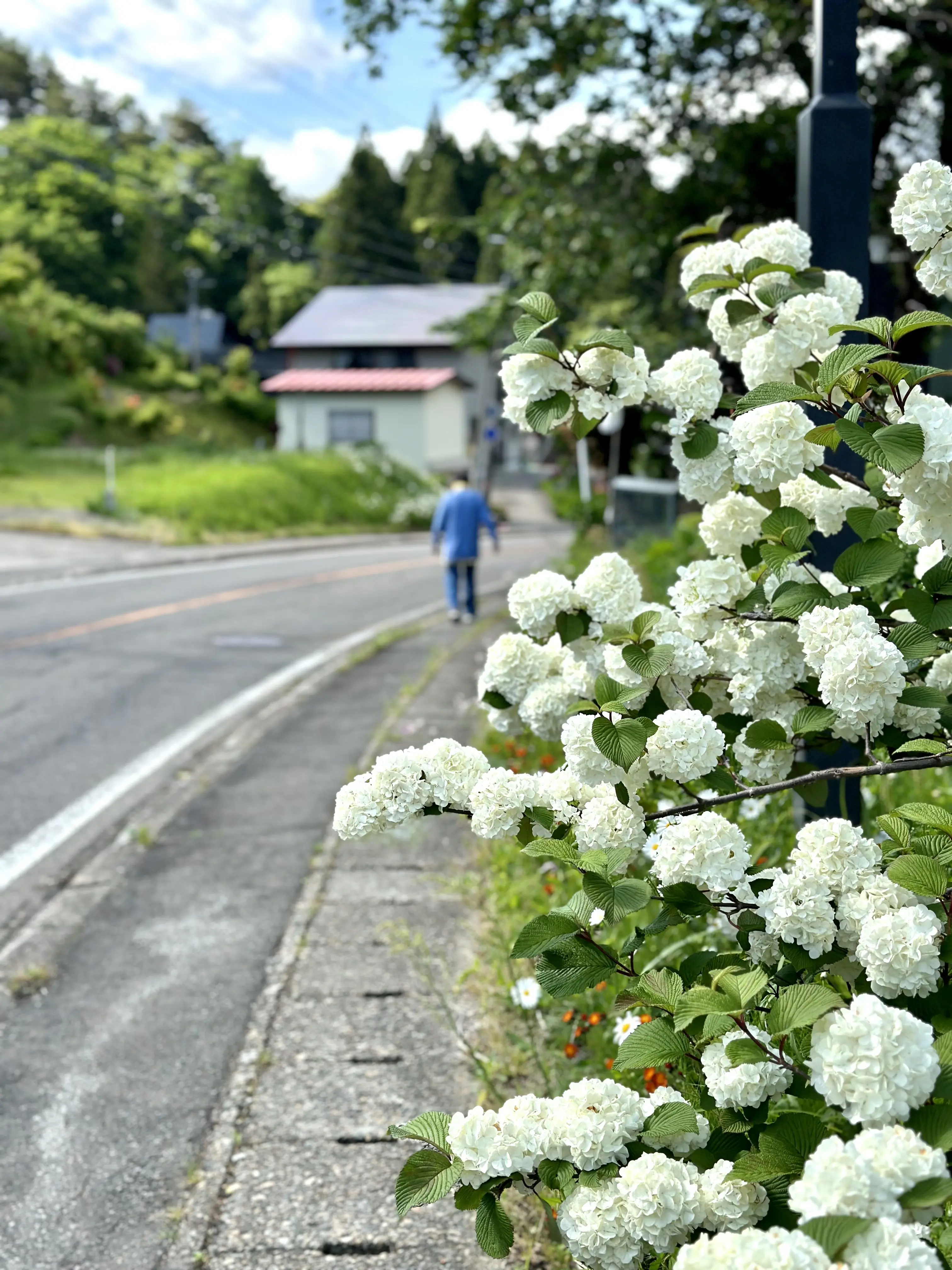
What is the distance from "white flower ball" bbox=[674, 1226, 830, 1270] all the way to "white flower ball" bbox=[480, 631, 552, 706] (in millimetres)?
1216

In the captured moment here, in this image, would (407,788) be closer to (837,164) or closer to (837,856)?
(837,856)

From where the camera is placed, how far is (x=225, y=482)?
98.6 feet

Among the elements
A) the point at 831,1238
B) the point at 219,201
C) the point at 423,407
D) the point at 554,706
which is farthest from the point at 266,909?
the point at 219,201

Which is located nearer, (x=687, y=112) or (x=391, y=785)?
(x=391, y=785)

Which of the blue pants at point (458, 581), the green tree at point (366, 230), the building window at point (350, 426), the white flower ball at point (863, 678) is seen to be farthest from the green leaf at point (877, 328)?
the green tree at point (366, 230)

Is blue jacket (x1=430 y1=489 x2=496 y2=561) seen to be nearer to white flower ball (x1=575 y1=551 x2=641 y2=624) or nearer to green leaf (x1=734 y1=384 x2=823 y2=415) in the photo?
white flower ball (x1=575 y1=551 x2=641 y2=624)

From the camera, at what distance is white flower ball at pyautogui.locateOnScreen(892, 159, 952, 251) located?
1.95 metres

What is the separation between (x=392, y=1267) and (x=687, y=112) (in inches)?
419

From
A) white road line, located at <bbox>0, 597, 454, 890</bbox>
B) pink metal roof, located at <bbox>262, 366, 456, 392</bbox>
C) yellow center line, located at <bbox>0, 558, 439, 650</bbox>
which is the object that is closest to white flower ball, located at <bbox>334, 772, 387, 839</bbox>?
white road line, located at <bbox>0, 597, 454, 890</bbox>

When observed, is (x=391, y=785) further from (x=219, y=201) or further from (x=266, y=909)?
(x=219, y=201)

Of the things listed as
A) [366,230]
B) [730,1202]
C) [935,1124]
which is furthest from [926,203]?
[366,230]

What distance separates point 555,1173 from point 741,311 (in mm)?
1584

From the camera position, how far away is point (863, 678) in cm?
186

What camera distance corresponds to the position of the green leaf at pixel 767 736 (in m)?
2.08
